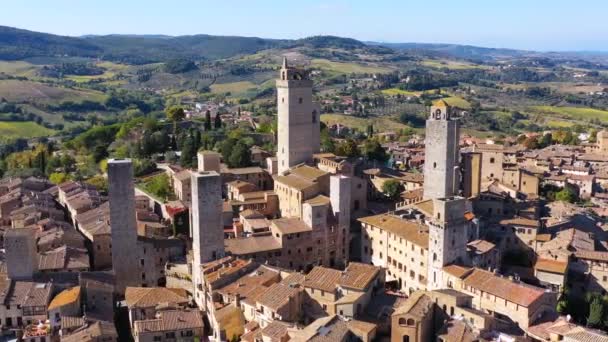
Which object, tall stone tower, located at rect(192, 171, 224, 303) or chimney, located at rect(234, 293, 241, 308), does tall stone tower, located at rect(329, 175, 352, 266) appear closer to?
tall stone tower, located at rect(192, 171, 224, 303)

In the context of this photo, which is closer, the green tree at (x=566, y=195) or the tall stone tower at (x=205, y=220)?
the tall stone tower at (x=205, y=220)

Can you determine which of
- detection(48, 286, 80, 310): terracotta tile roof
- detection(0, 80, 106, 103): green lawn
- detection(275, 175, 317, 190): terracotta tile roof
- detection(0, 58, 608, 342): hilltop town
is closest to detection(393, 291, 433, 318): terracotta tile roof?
detection(0, 58, 608, 342): hilltop town

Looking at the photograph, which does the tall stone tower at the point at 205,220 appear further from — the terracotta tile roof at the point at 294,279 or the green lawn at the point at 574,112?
the green lawn at the point at 574,112

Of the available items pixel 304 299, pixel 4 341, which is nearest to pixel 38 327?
pixel 4 341

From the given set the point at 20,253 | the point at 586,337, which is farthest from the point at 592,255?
the point at 20,253

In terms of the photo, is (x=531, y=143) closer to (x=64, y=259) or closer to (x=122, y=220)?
(x=122, y=220)

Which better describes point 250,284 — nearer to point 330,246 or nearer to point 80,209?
point 330,246

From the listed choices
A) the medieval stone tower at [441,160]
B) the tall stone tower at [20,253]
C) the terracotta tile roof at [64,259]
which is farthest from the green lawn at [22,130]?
the medieval stone tower at [441,160]
